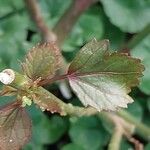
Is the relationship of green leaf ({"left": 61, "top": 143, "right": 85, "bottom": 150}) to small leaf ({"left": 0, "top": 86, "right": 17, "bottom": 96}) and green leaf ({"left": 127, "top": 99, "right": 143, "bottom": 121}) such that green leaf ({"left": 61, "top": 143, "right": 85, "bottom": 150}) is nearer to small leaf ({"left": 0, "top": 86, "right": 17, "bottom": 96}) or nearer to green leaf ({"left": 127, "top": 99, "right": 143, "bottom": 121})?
green leaf ({"left": 127, "top": 99, "right": 143, "bottom": 121})

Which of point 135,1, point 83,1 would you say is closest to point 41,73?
point 83,1

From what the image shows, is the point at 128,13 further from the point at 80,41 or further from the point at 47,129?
the point at 47,129

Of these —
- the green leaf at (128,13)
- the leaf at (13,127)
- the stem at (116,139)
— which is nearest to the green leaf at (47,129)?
the stem at (116,139)

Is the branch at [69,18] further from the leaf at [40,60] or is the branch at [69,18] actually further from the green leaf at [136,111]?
the leaf at [40,60]

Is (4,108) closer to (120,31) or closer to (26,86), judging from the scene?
(26,86)

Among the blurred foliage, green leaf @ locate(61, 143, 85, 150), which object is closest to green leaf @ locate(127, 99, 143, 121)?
the blurred foliage

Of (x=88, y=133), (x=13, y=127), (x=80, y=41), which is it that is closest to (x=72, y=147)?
(x=88, y=133)
